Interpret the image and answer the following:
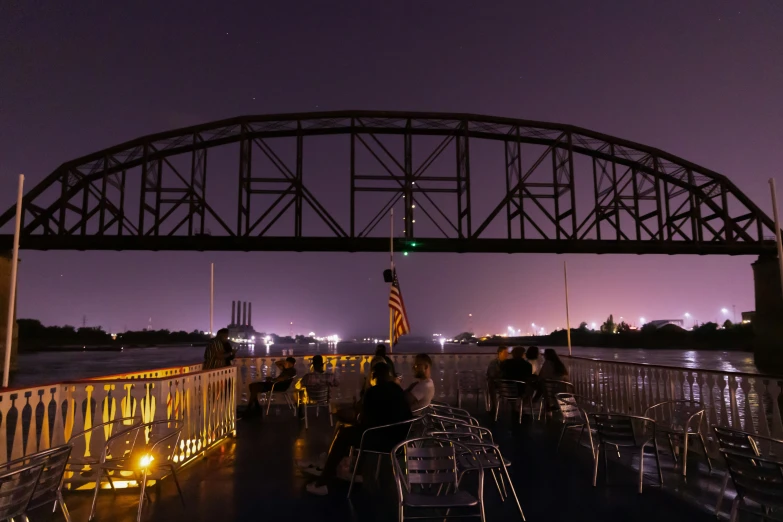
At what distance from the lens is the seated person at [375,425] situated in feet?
18.6

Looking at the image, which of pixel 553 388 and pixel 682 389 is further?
pixel 553 388

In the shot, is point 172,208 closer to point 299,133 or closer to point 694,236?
point 299,133

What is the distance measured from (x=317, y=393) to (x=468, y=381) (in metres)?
4.08

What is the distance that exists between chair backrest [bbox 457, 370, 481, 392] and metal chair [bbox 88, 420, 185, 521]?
298 inches

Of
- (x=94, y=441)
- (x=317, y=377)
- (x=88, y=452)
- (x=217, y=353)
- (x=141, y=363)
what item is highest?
(x=217, y=353)

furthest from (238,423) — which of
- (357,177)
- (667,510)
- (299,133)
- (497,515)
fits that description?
(299,133)

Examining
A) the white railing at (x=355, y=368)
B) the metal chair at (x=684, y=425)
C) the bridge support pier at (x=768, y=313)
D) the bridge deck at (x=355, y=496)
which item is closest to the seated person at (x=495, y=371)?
the white railing at (x=355, y=368)

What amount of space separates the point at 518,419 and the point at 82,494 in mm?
7820

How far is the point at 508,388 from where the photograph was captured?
34.1ft

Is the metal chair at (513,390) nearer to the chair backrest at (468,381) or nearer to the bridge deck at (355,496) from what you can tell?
the chair backrest at (468,381)

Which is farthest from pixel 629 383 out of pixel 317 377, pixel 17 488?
pixel 17 488

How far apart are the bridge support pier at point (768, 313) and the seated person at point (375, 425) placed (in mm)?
39984

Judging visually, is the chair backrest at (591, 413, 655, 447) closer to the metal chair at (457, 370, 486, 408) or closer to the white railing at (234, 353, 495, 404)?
the metal chair at (457, 370, 486, 408)

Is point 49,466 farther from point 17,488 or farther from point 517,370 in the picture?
point 517,370
